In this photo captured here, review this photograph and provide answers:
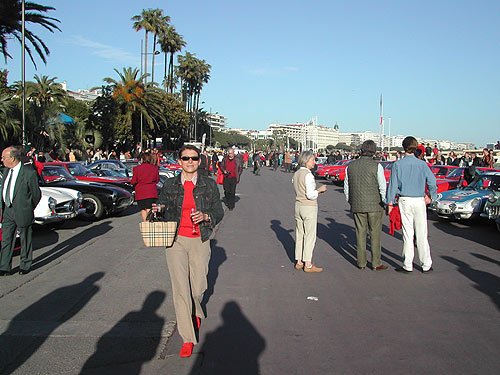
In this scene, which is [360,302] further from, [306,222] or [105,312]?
[105,312]

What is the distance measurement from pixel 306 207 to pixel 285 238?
135 inches

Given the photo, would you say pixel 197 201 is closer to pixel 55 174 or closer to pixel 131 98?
pixel 55 174

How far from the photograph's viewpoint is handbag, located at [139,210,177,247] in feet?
14.9

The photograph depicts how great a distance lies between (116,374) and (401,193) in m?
4.97

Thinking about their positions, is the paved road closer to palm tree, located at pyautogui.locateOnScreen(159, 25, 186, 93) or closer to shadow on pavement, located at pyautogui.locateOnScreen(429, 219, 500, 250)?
shadow on pavement, located at pyautogui.locateOnScreen(429, 219, 500, 250)

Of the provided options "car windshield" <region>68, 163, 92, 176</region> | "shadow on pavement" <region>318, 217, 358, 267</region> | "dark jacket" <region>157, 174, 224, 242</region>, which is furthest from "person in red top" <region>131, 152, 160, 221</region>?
"car windshield" <region>68, 163, 92, 176</region>

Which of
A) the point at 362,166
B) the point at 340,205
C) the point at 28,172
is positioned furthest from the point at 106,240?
the point at 340,205

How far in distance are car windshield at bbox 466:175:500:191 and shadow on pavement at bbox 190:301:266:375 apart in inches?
398

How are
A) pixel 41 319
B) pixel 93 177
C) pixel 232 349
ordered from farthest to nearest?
pixel 93 177, pixel 41 319, pixel 232 349

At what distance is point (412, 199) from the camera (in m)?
7.67

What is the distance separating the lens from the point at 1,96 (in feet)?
89.7

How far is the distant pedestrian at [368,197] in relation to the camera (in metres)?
7.76

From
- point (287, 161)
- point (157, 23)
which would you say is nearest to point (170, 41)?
point (157, 23)

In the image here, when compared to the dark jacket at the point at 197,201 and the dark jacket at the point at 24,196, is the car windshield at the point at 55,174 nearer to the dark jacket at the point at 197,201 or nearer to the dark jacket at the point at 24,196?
the dark jacket at the point at 24,196
